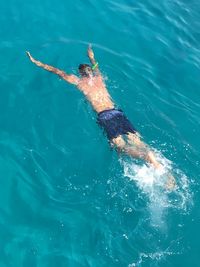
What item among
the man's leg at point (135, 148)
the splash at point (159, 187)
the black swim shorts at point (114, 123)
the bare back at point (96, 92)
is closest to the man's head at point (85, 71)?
the bare back at point (96, 92)

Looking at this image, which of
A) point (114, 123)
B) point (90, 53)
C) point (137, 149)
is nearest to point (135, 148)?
point (137, 149)

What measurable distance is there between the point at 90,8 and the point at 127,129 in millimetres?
7430

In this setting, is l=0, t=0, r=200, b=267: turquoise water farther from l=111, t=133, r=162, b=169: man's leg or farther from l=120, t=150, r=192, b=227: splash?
l=111, t=133, r=162, b=169: man's leg

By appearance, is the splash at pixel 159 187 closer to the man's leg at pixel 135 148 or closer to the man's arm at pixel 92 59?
the man's leg at pixel 135 148

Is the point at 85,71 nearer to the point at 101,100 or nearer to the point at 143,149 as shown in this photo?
the point at 101,100

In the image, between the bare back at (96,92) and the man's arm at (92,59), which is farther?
the man's arm at (92,59)

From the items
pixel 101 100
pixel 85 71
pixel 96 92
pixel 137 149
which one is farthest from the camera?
pixel 85 71

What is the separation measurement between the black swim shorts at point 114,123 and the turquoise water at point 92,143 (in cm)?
47

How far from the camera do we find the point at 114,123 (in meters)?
11.2

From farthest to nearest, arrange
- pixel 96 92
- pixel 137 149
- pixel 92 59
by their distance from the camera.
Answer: pixel 92 59, pixel 96 92, pixel 137 149

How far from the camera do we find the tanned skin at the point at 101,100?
10688mm

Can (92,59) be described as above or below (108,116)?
below

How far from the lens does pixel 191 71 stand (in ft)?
49.2

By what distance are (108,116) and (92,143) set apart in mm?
851
